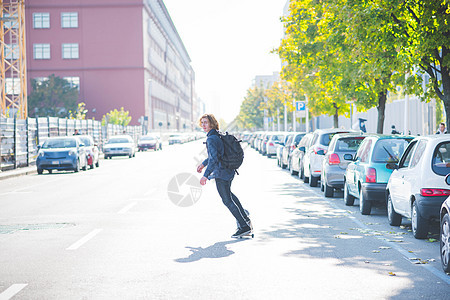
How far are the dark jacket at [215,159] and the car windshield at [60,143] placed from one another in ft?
65.2

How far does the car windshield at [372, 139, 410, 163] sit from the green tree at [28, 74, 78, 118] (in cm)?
6540

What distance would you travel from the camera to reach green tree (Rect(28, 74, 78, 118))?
2943 inches

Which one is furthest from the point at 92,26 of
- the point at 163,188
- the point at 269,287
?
→ the point at 269,287

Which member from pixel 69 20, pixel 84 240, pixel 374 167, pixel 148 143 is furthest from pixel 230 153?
pixel 69 20

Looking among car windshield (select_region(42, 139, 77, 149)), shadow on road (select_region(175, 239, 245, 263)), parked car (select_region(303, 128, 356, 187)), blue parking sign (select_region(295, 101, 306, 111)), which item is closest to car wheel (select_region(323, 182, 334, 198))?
parked car (select_region(303, 128, 356, 187))

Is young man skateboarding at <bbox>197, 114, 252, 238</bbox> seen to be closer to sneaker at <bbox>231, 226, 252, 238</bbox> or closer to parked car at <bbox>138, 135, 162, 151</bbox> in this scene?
sneaker at <bbox>231, 226, 252, 238</bbox>

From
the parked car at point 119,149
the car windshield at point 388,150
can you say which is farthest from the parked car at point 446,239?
the parked car at point 119,149

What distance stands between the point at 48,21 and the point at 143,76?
1337 centimetres

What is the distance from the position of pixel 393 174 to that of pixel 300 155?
1084cm

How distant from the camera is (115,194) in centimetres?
1684

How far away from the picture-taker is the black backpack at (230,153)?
9.38 meters

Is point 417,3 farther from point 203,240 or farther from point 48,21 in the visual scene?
point 48,21

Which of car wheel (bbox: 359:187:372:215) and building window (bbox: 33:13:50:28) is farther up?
building window (bbox: 33:13:50:28)

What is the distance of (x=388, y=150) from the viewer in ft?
40.7
